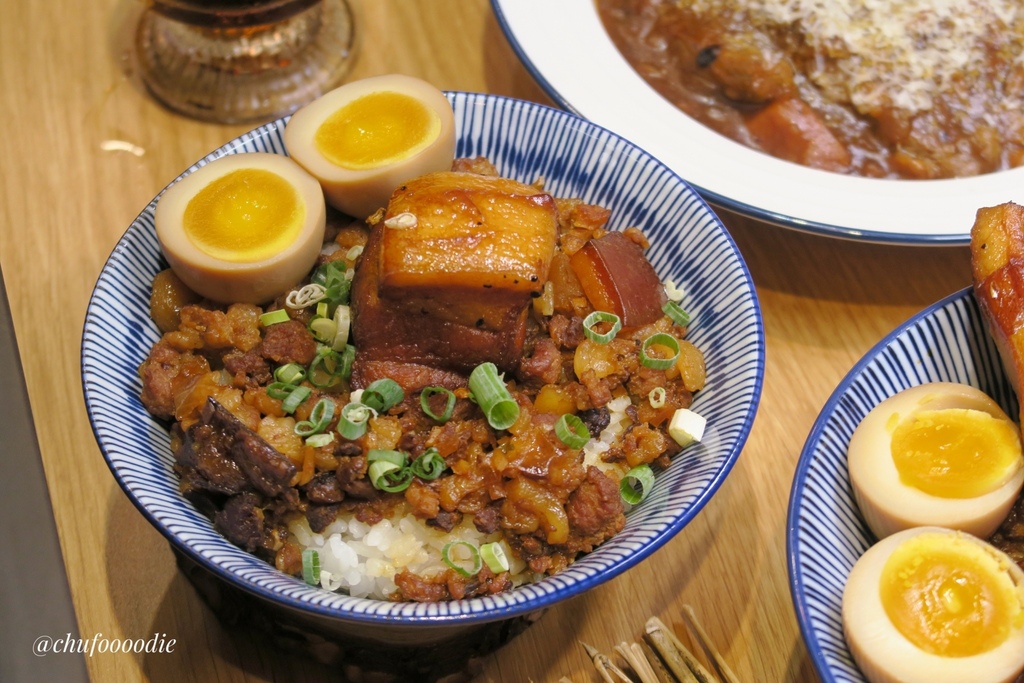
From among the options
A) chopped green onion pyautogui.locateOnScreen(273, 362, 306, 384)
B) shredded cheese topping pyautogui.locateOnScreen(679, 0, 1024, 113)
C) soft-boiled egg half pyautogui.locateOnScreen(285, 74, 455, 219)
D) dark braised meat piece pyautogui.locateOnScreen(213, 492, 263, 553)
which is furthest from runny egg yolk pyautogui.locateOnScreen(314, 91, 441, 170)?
shredded cheese topping pyautogui.locateOnScreen(679, 0, 1024, 113)

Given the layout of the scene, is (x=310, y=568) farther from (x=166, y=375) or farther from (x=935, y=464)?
(x=935, y=464)

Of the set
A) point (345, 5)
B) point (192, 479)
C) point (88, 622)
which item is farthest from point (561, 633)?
point (345, 5)

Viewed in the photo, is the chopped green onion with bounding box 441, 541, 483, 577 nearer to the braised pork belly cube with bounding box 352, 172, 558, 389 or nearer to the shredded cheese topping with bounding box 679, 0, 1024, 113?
the braised pork belly cube with bounding box 352, 172, 558, 389

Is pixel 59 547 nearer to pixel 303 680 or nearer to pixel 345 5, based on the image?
pixel 303 680

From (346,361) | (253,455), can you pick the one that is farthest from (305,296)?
(253,455)

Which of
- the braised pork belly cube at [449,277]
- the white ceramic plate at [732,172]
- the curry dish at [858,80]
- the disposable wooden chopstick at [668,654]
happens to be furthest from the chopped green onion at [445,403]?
the curry dish at [858,80]

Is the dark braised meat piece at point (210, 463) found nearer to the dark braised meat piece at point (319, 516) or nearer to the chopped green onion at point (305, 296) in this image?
the dark braised meat piece at point (319, 516)
